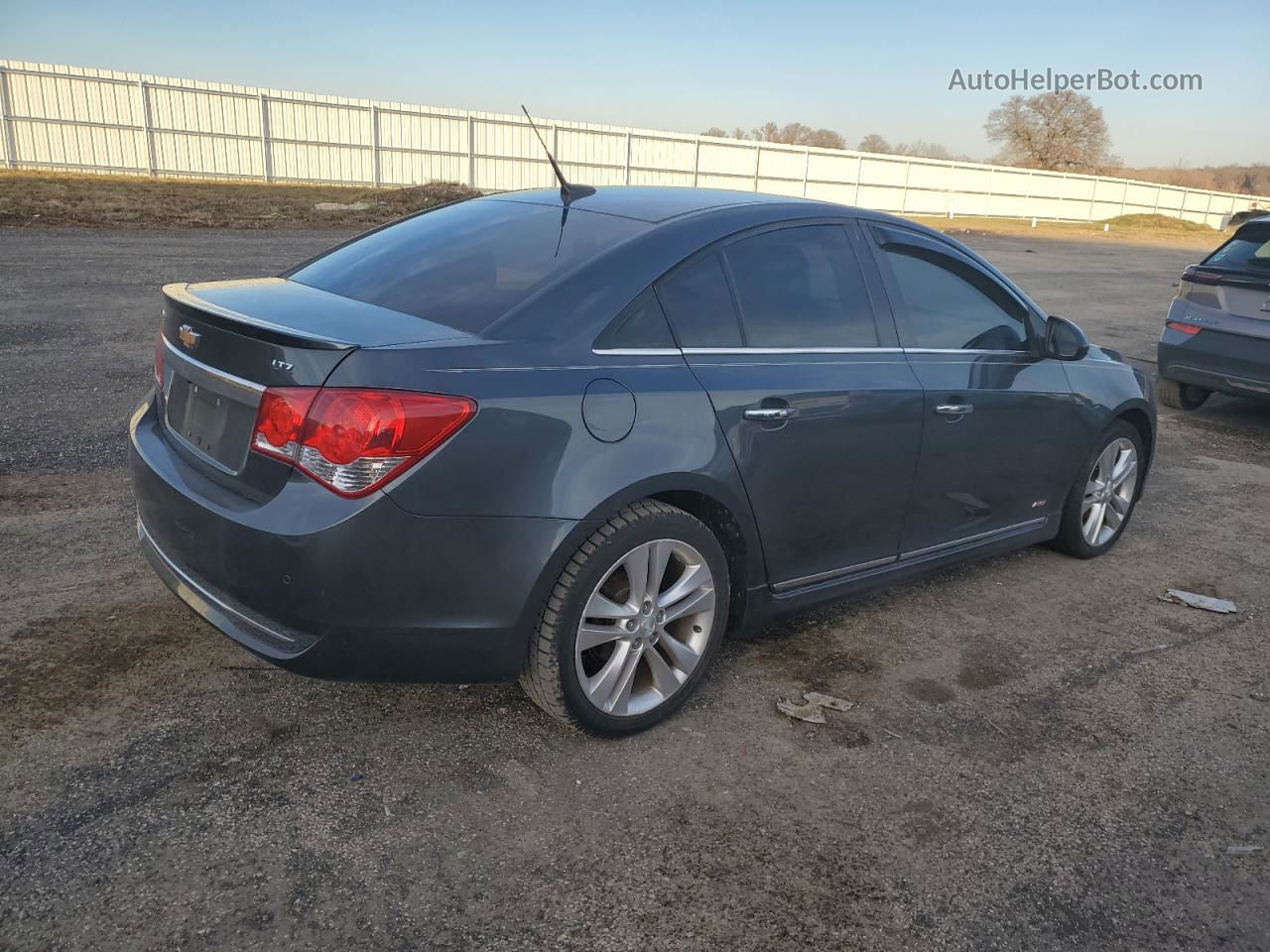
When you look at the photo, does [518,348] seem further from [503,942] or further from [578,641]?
[503,942]

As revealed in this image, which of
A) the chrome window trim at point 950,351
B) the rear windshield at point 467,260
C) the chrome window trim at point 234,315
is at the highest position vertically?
the rear windshield at point 467,260

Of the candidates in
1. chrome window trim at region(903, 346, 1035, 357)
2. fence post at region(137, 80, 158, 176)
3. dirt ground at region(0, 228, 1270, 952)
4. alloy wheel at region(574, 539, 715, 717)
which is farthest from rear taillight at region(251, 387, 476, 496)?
fence post at region(137, 80, 158, 176)

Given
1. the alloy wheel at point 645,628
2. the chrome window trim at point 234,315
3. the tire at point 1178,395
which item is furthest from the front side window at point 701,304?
the tire at point 1178,395

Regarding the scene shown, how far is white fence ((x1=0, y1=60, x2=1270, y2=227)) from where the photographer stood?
86.5ft

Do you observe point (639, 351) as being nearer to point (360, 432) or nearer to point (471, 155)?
point (360, 432)

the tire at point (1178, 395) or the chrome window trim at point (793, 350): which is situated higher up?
the chrome window trim at point (793, 350)

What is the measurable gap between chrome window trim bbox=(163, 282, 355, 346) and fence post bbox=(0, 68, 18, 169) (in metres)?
27.8

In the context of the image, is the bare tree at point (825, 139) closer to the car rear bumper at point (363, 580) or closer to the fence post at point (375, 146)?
the fence post at point (375, 146)

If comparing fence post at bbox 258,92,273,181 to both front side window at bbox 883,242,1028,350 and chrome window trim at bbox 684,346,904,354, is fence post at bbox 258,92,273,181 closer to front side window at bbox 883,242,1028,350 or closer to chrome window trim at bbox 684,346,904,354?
front side window at bbox 883,242,1028,350

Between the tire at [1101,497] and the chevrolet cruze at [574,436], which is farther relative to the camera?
the tire at [1101,497]

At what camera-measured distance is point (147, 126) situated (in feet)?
89.5

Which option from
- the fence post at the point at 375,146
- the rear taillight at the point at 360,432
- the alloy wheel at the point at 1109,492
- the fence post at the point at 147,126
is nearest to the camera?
the rear taillight at the point at 360,432

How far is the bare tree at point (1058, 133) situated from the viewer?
7075cm

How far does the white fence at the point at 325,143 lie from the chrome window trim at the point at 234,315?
70.6ft
